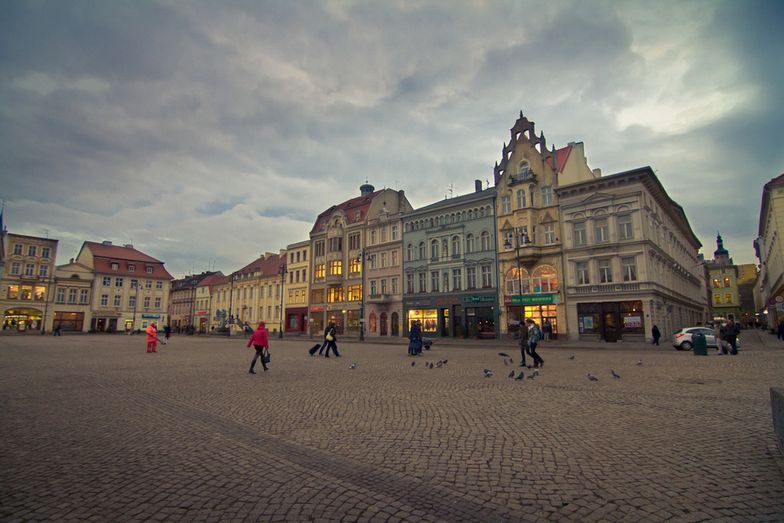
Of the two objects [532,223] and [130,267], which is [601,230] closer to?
[532,223]

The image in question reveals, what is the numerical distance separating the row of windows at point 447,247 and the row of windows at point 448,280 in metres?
1.84

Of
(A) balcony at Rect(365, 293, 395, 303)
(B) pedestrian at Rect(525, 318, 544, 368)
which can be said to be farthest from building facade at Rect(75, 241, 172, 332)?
(B) pedestrian at Rect(525, 318, 544, 368)

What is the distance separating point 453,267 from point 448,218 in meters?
5.65

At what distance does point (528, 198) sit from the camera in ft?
134

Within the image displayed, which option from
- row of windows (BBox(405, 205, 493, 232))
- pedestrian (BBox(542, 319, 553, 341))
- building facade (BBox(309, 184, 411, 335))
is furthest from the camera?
building facade (BBox(309, 184, 411, 335))

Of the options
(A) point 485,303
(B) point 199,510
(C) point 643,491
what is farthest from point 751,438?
(A) point 485,303

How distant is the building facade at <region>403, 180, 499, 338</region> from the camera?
143 feet

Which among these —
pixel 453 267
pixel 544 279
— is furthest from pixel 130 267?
pixel 544 279

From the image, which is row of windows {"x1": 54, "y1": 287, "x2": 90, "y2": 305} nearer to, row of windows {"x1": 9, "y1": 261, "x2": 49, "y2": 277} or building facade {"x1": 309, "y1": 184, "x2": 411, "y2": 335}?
row of windows {"x1": 9, "y1": 261, "x2": 49, "y2": 277}

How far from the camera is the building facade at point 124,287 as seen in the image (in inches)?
2808

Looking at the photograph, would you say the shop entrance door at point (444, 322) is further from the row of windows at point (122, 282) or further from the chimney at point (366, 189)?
the row of windows at point (122, 282)

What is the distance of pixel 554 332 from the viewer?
38.2 metres

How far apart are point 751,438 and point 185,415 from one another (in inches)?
368

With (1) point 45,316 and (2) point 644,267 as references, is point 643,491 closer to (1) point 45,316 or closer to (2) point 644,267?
(2) point 644,267
